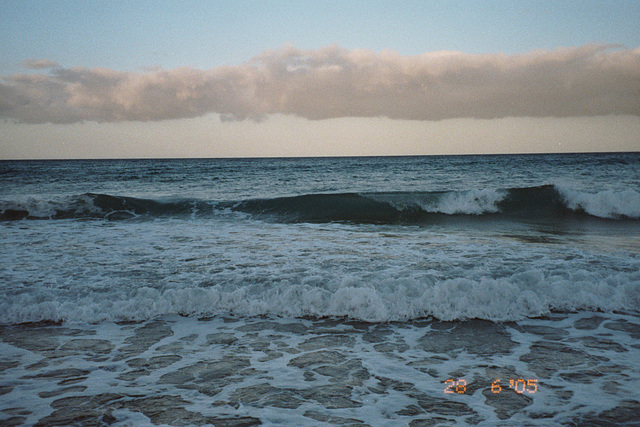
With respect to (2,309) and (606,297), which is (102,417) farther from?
(606,297)

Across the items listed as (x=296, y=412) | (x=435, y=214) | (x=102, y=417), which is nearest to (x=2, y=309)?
(x=102, y=417)

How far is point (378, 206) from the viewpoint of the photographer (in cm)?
1641

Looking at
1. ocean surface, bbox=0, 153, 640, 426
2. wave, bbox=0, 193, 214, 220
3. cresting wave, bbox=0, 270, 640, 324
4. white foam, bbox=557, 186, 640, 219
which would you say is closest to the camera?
ocean surface, bbox=0, 153, 640, 426

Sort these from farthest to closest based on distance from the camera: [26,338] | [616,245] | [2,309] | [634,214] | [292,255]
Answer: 1. [634,214]
2. [616,245]
3. [292,255]
4. [2,309]
5. [26,338]

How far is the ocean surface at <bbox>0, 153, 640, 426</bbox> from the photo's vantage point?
333 centimetres

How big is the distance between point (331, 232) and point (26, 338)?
7406mm

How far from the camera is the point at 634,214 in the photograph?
14.3 metres

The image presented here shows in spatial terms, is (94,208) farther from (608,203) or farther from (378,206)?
(608,203)

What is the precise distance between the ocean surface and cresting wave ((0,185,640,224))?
417 centimetres

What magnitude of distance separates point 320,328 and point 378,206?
11608 millimetres

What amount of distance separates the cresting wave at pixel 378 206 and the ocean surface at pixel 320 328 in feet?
13.7
